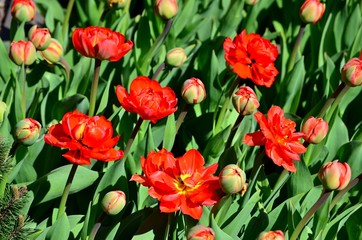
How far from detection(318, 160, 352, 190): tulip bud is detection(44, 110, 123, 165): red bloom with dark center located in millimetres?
422

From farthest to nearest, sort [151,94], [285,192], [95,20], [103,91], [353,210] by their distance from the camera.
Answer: [95,20]
[103,91]
[285,192]
[353,210]
[151,94]

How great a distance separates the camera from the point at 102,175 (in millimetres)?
1872

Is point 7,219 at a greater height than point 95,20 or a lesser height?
greater

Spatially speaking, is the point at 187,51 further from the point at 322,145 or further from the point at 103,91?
the point at 322,145

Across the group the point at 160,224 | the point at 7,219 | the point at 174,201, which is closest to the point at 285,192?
the point at 160,224

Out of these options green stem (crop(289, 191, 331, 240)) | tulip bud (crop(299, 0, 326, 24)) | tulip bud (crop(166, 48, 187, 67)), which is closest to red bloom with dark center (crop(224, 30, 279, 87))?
tulip bud (crop(166, 48, 187, 67))

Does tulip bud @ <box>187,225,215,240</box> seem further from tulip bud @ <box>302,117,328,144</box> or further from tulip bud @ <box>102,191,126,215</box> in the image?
tulip bud @ <box>302,117,328,144</box>

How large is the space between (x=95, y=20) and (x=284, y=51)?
670mm

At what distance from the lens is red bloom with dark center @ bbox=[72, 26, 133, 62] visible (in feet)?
5.79

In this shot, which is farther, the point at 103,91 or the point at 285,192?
the point at 103,91

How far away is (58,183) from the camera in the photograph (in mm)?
1807

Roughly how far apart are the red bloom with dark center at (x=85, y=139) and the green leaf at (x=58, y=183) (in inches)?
10.7

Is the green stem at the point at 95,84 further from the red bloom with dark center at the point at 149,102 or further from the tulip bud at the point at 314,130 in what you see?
the tulip bud at the point at 314,130

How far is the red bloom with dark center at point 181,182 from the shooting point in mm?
1482
